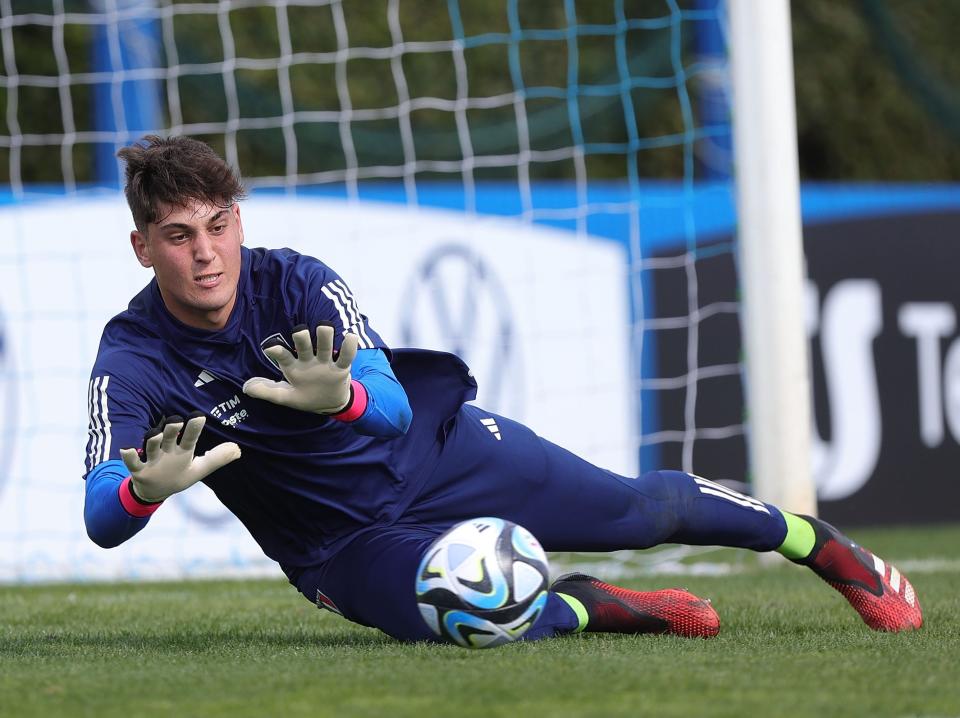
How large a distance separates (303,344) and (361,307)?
4460 millimetres

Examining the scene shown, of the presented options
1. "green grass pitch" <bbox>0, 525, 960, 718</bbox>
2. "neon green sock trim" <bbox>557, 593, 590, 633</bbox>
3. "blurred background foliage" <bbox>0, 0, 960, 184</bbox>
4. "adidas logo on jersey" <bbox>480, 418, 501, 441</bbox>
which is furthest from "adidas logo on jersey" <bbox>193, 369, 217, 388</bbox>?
"blurred background foliage" <bbox>0, 0, 960, 184</bbox>

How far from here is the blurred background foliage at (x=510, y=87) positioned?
1124 cm

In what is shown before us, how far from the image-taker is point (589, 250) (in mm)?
8430

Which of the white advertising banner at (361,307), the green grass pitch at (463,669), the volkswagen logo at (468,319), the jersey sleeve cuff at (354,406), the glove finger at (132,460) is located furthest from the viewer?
the volkswagen logo at (468,319)

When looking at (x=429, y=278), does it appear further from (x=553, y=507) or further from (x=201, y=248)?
(x=201, y=248)

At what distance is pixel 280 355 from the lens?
12.0 ft

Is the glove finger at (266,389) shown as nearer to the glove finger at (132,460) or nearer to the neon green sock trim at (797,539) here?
the glove finger at (132,460)

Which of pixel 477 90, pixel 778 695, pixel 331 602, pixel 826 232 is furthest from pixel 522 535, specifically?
pixel 477 90

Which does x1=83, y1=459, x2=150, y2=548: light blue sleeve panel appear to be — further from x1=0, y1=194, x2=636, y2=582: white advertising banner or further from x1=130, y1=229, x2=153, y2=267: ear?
x1=0, y1=194, x2=636, y2=582: white advertising banner

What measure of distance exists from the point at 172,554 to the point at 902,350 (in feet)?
14.1

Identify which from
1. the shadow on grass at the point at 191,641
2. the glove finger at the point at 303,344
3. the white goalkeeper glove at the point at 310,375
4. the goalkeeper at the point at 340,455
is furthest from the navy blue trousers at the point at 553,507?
the glove finger at the point at 303,344

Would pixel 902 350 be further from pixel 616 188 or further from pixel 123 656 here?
pixel 123 656

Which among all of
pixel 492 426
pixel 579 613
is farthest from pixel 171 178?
pixel 579 613

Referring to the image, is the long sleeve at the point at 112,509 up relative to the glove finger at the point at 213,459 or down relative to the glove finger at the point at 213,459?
down
